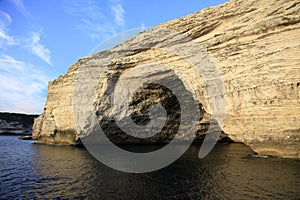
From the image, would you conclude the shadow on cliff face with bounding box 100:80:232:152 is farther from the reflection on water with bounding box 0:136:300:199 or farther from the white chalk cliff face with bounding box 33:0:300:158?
the reflection on water with bounding box 0:136:300:199

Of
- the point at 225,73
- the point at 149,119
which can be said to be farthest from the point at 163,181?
the point at 149,119

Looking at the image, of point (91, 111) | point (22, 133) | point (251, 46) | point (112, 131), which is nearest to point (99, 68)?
point (91, 111)

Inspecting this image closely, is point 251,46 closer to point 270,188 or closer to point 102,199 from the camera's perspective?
point 270,188

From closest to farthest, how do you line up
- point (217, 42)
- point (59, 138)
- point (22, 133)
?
point (217, 42) < point (59, 138) < point (22, 133)

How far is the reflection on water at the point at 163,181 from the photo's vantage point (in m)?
9.80

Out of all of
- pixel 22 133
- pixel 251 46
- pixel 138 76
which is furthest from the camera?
pixel 22 133

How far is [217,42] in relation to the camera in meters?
18.8

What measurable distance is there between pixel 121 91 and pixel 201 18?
12.0 m

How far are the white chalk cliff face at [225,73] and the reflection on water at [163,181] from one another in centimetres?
283

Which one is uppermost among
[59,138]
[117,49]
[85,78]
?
[117,49]

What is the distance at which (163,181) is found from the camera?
11820 millimetres

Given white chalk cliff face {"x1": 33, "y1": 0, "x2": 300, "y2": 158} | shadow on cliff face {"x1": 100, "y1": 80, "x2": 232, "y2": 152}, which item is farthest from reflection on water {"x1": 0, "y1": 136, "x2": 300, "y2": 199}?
shadow on cliff face {"x1": 100, "y1": 80, "x2": 232, "y2": 152}

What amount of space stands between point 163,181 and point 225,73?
10.00 m

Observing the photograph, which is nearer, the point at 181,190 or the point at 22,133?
the point at 181,190
